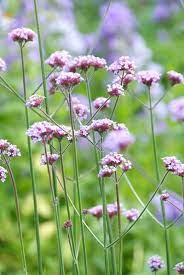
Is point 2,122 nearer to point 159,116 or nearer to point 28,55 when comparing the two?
point 28,55

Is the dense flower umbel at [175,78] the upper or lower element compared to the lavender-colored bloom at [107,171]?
upper

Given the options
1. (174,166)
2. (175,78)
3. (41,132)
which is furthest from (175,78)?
(41,132)

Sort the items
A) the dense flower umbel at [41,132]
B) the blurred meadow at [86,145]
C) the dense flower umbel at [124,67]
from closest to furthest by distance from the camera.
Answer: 1. the dense flower umbel at [41,132]
2. the dense flower umbel at [124,67]
3. the blurred meadow at [86,145]

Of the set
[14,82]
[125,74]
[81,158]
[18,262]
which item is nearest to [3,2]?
[14,82]

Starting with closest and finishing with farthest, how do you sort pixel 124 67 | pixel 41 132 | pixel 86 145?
1. pixel 41 132
2. pixel 124 67
3. pixel 86 145

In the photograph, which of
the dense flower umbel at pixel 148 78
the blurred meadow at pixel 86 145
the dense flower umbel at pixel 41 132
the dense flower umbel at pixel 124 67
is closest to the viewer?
the dense flower umbel at pixel 41 132

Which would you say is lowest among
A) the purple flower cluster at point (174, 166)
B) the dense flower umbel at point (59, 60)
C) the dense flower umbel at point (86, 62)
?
the purple flower cluster at point (174, 166)

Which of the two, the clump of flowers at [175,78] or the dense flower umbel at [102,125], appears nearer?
the dense flower umbel at [102,125]

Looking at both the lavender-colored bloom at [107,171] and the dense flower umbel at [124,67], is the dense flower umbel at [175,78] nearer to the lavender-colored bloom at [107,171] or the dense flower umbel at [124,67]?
the dense flower umbel at [124,67]

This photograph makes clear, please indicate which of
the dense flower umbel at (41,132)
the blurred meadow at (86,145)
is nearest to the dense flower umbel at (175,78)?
the dense flower umbel at (41,132)

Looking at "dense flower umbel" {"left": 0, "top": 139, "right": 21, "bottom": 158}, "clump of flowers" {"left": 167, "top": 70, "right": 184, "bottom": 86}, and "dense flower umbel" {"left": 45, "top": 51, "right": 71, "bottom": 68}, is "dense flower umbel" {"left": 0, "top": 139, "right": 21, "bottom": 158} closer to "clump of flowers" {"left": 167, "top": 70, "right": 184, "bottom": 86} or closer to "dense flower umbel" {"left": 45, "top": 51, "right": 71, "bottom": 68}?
"dense flower umbel" {"left": 45, "top": 51, "right": 71, "bottom": 68}

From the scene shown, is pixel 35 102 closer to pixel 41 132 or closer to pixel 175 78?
pixel 41 132
